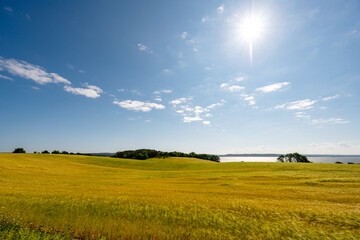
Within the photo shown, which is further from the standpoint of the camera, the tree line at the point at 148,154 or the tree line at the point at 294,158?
the tree line at the point at 148,154

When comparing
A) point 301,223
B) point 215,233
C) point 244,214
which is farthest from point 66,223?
point 301,223

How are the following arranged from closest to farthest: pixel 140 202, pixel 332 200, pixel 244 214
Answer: pixel 244 214
pixel 140 202
pixel 332 200

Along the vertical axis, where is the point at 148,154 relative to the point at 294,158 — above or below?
above

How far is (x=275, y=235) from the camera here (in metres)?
7.56

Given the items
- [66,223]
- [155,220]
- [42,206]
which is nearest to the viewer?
[66,223]

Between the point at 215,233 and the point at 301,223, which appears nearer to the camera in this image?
the point at 215,233

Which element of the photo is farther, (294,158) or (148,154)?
(148,154)

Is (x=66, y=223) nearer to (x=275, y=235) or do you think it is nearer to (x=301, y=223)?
(x=275, y=235)

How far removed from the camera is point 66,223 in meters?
8.65

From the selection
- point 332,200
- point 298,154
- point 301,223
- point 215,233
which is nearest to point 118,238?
point 215,233

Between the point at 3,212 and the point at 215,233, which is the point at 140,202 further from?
the point at 3,212

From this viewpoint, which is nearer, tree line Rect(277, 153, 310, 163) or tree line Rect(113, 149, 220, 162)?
tree line Rect(277, 153, 310, 163)

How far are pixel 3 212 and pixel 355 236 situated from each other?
18588 mm

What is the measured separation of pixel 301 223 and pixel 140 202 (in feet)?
33.6
